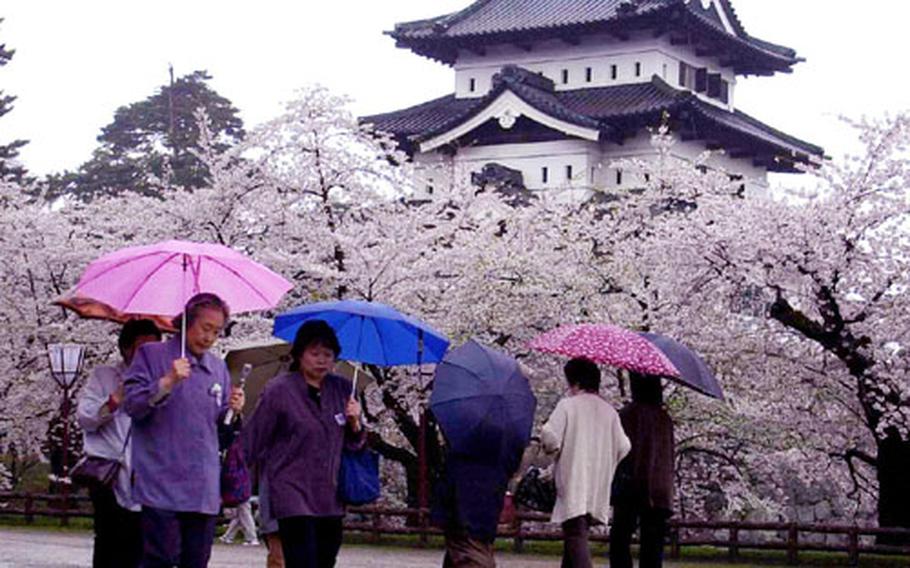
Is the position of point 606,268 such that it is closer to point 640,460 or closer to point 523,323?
point 523,323

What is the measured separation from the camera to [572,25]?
39656mm

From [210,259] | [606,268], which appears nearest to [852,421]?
[606,268]

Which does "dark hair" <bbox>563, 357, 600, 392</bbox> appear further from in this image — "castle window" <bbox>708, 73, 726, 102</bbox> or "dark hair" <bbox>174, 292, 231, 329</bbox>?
"castle window" <bbox>708, 73, 726, 102</bbox>

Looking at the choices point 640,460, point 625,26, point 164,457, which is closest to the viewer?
point 164,457

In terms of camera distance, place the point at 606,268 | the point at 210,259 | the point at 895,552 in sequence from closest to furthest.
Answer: the point at 210,259, the point at 895,552, the point at 606,268

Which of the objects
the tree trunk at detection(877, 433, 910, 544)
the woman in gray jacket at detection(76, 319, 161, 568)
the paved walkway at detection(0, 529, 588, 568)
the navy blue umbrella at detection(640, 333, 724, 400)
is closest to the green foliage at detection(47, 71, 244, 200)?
the paved walkway at detection(0, 529, 588, 568)

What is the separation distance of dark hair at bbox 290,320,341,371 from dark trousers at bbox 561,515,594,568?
221 centimetres

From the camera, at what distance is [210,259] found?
27.5ft

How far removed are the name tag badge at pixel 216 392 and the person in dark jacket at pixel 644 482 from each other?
3.63 m

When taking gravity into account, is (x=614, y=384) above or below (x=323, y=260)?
below

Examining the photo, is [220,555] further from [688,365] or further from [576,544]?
[576,544]

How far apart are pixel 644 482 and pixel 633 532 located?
1.05 ft

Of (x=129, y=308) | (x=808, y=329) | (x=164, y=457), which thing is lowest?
(x=164, y=457)

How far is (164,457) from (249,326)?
47.5ft
